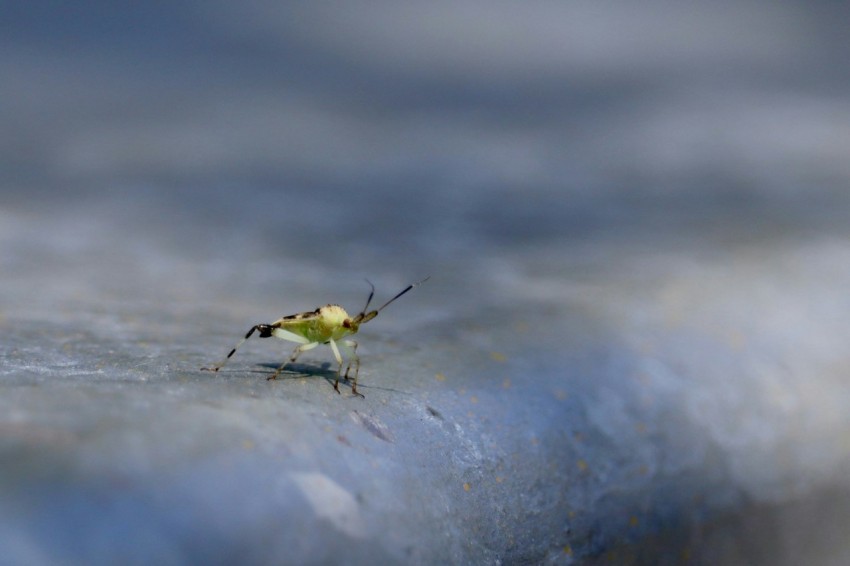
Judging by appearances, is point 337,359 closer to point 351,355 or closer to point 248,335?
point 351,355

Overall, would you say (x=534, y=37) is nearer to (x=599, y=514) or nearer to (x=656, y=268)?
(x=656, y=268)

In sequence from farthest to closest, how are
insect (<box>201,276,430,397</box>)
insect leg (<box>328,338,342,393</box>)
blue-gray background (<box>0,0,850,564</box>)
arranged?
insect (<box>201,276,430,397</box>) → insect leg (<box>328,338,342,393</box>) → blue-gray background (<box>0,0,850,564</box>)

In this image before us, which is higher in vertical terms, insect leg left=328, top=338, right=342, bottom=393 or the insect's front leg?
insect leg left=328, top=338, right=342, bottom=393

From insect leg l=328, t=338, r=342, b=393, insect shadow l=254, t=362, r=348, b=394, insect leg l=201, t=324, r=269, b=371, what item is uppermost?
insect leg l=201, t=324, r=269, b=371

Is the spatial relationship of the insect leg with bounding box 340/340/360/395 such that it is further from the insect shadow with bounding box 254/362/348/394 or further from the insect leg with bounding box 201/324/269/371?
the insect leg with bounding box 201/324/269/371

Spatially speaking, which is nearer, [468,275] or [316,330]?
[316,330]

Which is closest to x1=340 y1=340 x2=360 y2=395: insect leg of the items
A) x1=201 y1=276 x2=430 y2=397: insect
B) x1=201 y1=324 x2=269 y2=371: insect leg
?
x1=201 y1=276 x2=430 y2=397: insect

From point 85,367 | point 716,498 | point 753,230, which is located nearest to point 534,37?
point 753,230

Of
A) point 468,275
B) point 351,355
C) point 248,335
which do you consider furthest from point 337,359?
point 468,275
